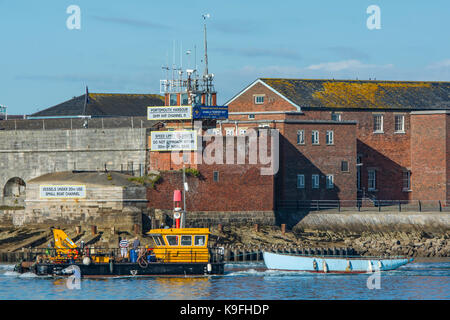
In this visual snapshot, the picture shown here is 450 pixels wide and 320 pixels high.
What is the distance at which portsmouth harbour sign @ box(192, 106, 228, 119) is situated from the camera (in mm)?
75938

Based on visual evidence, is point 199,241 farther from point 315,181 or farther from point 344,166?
point 344,166

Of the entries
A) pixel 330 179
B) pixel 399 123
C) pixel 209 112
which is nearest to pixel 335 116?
pixel 399 123

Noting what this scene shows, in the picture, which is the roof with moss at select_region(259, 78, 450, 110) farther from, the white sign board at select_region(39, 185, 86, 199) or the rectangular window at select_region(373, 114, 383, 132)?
the white sign board at select_region(39, 185, 86, 199)

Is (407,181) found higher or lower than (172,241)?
higher

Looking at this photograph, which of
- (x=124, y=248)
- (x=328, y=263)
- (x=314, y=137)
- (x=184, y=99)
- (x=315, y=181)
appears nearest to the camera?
(x=124, y=248)

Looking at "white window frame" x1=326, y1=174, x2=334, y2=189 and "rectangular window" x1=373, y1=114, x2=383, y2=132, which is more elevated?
"rectangular window" x1=373, y1=114, x2=383, y2=132

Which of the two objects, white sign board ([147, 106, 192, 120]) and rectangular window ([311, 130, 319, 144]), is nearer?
white sign board ([147, 106, 192, 120])

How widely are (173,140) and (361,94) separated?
20.6 metres

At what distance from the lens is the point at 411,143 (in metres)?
85.9

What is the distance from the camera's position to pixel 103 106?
10369 centimetres

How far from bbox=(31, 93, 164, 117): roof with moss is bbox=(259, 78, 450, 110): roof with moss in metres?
22.5

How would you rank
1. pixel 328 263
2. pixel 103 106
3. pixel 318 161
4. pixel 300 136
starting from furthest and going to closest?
pixel 103 106 → pixel 318 161 → pixel 300 136 → pixel 328 263

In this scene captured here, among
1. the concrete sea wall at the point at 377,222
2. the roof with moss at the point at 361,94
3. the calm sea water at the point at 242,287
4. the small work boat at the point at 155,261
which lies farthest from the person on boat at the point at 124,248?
the roof with moss at the point at 361,94

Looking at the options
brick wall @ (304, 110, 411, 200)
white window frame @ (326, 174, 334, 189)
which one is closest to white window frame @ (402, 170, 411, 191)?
brick wall @ (304, 110, 411, 200)
